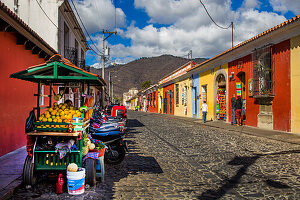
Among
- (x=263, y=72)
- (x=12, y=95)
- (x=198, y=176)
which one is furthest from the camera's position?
(x=263, y=72)

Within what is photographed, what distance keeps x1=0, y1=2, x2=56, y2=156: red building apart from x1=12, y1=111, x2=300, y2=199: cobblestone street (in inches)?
128

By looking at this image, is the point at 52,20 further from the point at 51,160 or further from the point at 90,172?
the point at 90,172

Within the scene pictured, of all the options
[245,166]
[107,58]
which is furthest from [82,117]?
[107,58]

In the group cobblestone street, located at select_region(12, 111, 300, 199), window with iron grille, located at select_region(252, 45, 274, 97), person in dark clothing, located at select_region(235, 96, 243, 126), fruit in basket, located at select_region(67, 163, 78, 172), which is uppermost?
window with iron grille, located at select_region(252, 45, 274, 97)

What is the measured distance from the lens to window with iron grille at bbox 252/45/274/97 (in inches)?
500

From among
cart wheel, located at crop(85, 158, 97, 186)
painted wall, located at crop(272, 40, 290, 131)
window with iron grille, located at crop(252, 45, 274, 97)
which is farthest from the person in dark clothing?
cart wheel, located at crop(85, 158, 97, 186)

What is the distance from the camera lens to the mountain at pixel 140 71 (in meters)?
163

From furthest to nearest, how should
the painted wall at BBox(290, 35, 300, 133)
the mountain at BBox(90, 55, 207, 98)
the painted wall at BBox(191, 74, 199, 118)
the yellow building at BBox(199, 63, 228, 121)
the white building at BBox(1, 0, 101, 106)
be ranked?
the mountain at BBox(90, 55, 207, 98), the painted wall at BBox(191, 74, 199, 118), the yellow building at BBox(199, 63, 228, 121), the painted wall at BBox(290, 35, 300, 133), the white building at BBox(1, 0, 101, 106)

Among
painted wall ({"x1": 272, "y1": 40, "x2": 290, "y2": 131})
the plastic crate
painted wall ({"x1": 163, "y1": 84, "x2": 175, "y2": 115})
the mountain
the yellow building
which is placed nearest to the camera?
the plastic crate

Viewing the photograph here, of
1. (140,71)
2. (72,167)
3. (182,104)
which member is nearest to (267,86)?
(72,167)

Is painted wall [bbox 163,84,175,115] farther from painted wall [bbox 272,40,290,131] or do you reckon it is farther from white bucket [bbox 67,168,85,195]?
white bucket [bbox 67,168,85,195]

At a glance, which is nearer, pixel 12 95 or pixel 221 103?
pixel 12 95

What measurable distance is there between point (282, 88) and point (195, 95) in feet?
44.5

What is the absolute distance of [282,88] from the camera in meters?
11.7
